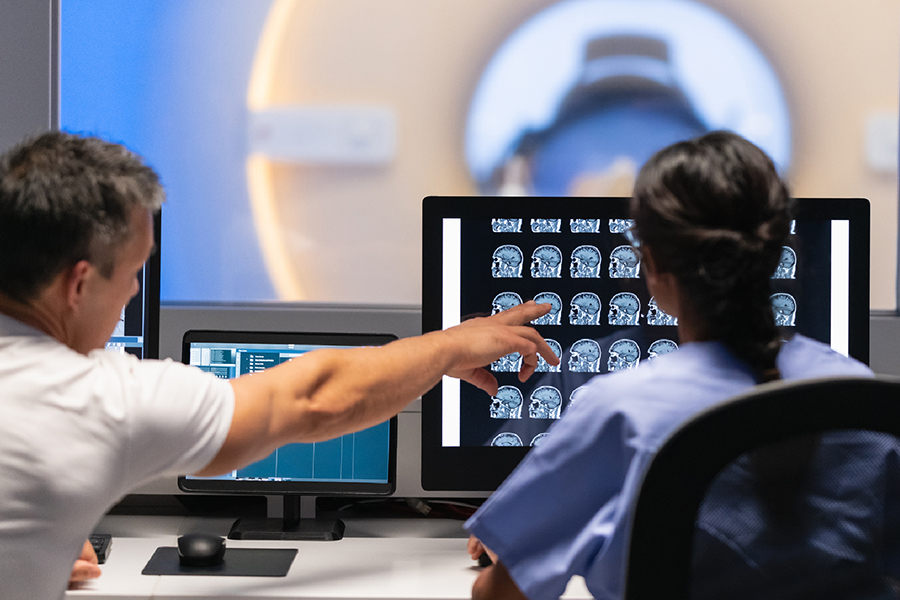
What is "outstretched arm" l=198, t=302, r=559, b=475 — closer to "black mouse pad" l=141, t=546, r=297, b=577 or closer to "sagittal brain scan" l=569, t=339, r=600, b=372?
"sagittal brain scan" l=569, t=339, r=600, b=372

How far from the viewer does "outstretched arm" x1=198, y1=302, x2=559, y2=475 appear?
956mm

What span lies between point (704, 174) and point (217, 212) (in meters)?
1.25

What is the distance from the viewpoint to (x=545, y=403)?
4.75ft

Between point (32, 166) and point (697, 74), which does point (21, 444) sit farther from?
point (697, 74)

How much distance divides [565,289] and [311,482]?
619 mm

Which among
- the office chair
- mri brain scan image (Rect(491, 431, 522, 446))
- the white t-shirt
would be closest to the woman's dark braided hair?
the office chair

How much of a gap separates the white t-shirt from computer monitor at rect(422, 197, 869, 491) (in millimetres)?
615

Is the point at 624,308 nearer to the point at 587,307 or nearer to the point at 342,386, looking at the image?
the point at 587,307

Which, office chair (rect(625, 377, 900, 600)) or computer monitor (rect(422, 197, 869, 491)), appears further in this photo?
computer monitor (rect(422, 197, 869, 491))

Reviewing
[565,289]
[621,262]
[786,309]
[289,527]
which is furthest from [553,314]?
[289,527]

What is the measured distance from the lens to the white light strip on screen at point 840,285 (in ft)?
4.64

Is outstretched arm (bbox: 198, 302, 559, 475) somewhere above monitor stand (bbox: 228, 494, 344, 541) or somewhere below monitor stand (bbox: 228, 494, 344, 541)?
above

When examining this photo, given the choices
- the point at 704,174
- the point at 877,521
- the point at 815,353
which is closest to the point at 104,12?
the point at 704,174

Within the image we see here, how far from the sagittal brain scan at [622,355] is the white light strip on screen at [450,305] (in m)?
0.29
